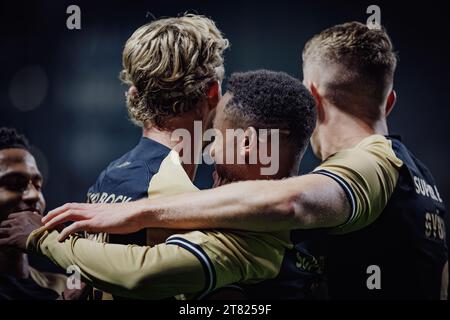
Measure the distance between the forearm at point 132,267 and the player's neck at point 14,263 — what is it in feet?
2.81

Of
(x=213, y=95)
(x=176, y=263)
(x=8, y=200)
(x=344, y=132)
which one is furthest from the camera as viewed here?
(x=8, y=200)

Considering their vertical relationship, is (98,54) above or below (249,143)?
above

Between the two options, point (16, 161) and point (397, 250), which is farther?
point (16, 161)

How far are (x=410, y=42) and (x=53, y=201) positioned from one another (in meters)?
1.75

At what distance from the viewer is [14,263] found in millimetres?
2160

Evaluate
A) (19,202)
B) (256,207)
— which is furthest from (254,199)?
(19,202)

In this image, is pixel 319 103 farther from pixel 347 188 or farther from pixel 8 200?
pixel 8 200

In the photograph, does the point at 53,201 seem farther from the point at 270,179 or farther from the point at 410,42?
the point at 410,42

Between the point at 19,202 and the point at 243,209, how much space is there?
105 centimetres

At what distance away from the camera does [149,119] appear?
5.03 feet

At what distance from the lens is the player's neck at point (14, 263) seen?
6.86ft

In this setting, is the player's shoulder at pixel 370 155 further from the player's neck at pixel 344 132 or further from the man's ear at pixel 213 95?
the man's ear at pixel 213 95

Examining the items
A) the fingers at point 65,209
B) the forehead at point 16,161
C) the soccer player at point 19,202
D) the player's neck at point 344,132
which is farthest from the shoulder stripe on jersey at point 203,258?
the forehead at point 16,161
